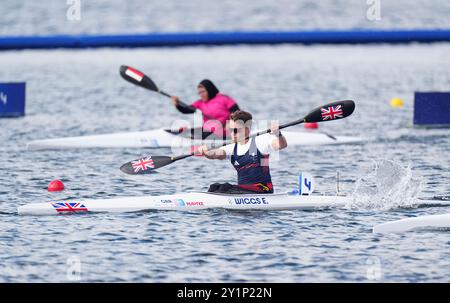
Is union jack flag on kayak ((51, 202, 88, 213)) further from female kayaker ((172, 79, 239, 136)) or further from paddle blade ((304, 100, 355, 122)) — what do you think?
female kayaker ((172, 79, 239, 136))

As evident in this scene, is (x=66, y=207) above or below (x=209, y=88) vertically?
below

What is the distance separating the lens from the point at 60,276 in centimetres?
1214

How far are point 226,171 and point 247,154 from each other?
387 centimetres

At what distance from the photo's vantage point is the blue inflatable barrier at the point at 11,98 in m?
23.3

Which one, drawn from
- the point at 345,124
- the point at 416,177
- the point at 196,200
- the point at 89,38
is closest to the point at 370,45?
the point at 89,38

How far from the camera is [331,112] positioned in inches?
603

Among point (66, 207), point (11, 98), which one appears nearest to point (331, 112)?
point (66, 207)

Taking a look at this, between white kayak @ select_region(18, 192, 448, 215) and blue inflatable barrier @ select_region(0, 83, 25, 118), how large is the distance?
8.85m

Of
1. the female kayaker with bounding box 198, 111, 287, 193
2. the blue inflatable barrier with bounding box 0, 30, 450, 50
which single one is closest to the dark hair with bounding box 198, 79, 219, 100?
the female kayaker with bounding box 198, 111, 287, 193

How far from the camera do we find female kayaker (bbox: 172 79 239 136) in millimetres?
19344

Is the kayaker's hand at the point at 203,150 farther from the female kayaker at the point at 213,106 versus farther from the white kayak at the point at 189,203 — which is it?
the female kayaker at the point at 213,106

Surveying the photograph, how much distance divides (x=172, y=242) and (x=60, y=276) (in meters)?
1.64

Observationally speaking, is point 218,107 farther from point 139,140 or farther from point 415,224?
point 415,224
